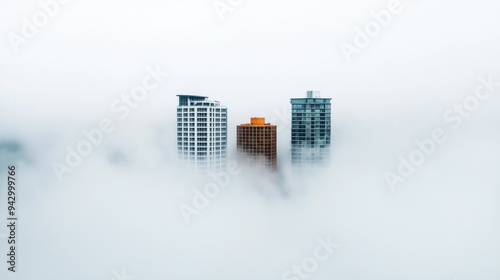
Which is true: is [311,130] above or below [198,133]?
above

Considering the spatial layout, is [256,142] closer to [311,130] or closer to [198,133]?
[311,130]

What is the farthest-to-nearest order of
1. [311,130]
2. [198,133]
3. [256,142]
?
[311,130]
[256,142]
[198,133]

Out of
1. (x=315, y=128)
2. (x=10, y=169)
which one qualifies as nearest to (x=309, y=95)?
(x=315, y=128)

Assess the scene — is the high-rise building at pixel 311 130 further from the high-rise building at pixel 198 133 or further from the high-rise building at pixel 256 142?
the high-rise building at pixel 198 133

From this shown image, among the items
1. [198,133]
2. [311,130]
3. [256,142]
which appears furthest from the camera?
[311,130]

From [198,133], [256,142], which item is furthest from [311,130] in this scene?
[198,133]

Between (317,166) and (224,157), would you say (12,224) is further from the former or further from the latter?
(317,166)
